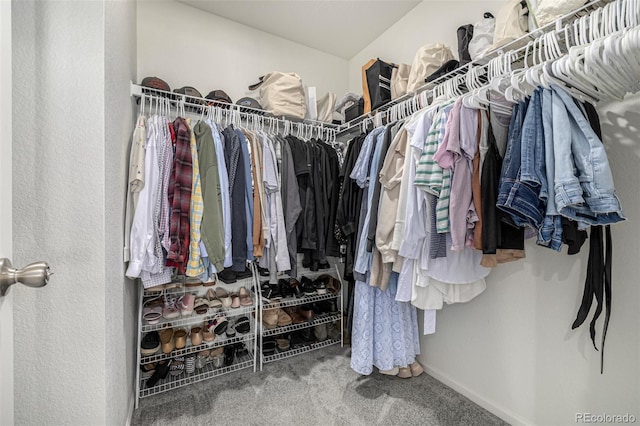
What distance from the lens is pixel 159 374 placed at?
166 cm

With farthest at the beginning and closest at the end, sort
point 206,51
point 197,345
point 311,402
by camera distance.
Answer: point 206,51, point 197,345, point 311,402

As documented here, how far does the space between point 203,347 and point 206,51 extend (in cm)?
222

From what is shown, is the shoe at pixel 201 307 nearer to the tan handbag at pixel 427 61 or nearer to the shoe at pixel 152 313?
the shoe at pixel 152 313

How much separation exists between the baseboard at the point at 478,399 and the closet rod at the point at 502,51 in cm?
175

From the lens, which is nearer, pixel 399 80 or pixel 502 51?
pixel 502 51

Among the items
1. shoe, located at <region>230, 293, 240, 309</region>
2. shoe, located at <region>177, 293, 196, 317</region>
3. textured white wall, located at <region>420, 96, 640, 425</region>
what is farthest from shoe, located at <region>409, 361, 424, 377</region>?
shoe, located at <region>177, 293, 196, 317</region>

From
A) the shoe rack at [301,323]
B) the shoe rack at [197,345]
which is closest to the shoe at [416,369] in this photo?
the shoe rack at [301,323]

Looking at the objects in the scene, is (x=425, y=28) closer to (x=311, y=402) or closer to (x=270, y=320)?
(x=270, y=320)

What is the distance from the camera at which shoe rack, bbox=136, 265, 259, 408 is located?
161 cm

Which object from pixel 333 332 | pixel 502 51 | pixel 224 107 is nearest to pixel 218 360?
pixel 333 332

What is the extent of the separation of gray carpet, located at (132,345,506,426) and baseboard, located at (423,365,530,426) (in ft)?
0.09

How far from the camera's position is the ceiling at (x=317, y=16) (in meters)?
1.99

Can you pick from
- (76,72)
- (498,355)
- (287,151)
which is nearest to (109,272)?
(76,72)

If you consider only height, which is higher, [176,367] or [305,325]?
[305,325]
